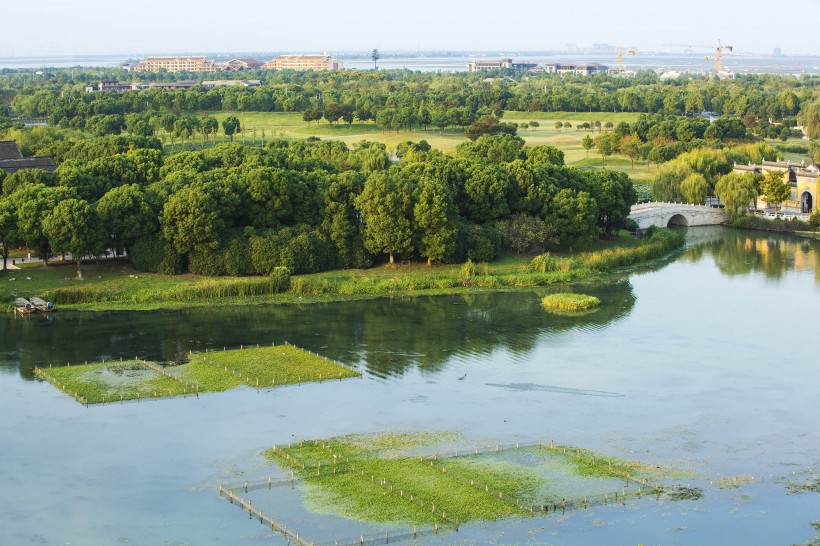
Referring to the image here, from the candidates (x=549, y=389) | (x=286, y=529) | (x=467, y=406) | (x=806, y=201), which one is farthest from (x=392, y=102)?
(x=286, y=529)

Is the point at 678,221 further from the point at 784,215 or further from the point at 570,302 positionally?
the point at 570,302

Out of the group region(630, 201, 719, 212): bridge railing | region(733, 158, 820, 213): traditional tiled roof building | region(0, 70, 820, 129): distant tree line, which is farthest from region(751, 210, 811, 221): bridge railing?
region(0, 70, 820, 129): distant tree line

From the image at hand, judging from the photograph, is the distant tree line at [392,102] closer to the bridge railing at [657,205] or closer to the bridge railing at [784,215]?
the bridge railing at [657,205]

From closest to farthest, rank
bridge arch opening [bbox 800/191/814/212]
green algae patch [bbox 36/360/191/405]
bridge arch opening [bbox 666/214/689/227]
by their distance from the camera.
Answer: green algae patch [bbox 36/360/191/405] < bridge arch opening [bbox 666/214/689/227] < bridge arch opening [bbox 800/191/814/212]

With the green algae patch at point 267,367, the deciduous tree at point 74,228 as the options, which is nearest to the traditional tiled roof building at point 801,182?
the green algae patch at point 267,367

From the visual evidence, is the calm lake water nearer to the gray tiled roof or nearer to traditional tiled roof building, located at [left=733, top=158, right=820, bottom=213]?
traditional tiled roof building, located at [left=733, top=158, right=820, bottom=213]
